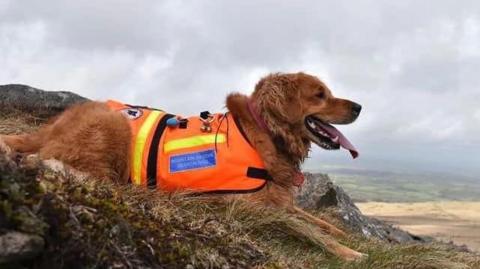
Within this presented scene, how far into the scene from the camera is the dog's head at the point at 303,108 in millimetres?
7914

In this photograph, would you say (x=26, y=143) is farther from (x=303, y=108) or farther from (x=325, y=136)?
(x=325, y=136)

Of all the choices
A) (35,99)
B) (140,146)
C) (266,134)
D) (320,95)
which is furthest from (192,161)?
(35,99)

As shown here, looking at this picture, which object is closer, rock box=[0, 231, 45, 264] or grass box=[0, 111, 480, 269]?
rock box=[0, 231, 45, 264]

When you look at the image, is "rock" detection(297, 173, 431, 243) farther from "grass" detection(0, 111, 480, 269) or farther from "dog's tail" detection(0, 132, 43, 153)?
"dog's tail" detection(0, 132, 43, 153)

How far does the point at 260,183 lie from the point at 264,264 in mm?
2692

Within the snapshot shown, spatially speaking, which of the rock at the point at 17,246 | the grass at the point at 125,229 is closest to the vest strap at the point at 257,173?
the grass at the point at 125,229

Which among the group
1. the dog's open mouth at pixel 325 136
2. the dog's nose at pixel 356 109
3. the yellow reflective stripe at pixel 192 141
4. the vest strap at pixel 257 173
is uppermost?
the dog's nose at pixel 356 109

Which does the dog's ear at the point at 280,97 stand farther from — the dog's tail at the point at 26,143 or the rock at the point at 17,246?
the rock at the point at 17,246

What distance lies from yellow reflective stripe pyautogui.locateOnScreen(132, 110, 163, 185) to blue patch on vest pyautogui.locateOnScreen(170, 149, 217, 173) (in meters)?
0.37

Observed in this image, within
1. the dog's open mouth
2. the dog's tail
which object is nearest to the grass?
the dog's open mouth

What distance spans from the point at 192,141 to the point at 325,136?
174cm

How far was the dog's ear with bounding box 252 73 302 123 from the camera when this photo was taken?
7.91 meters

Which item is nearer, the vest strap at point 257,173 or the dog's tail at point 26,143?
the vest strap at point 257,173

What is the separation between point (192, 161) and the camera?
7504 mm
